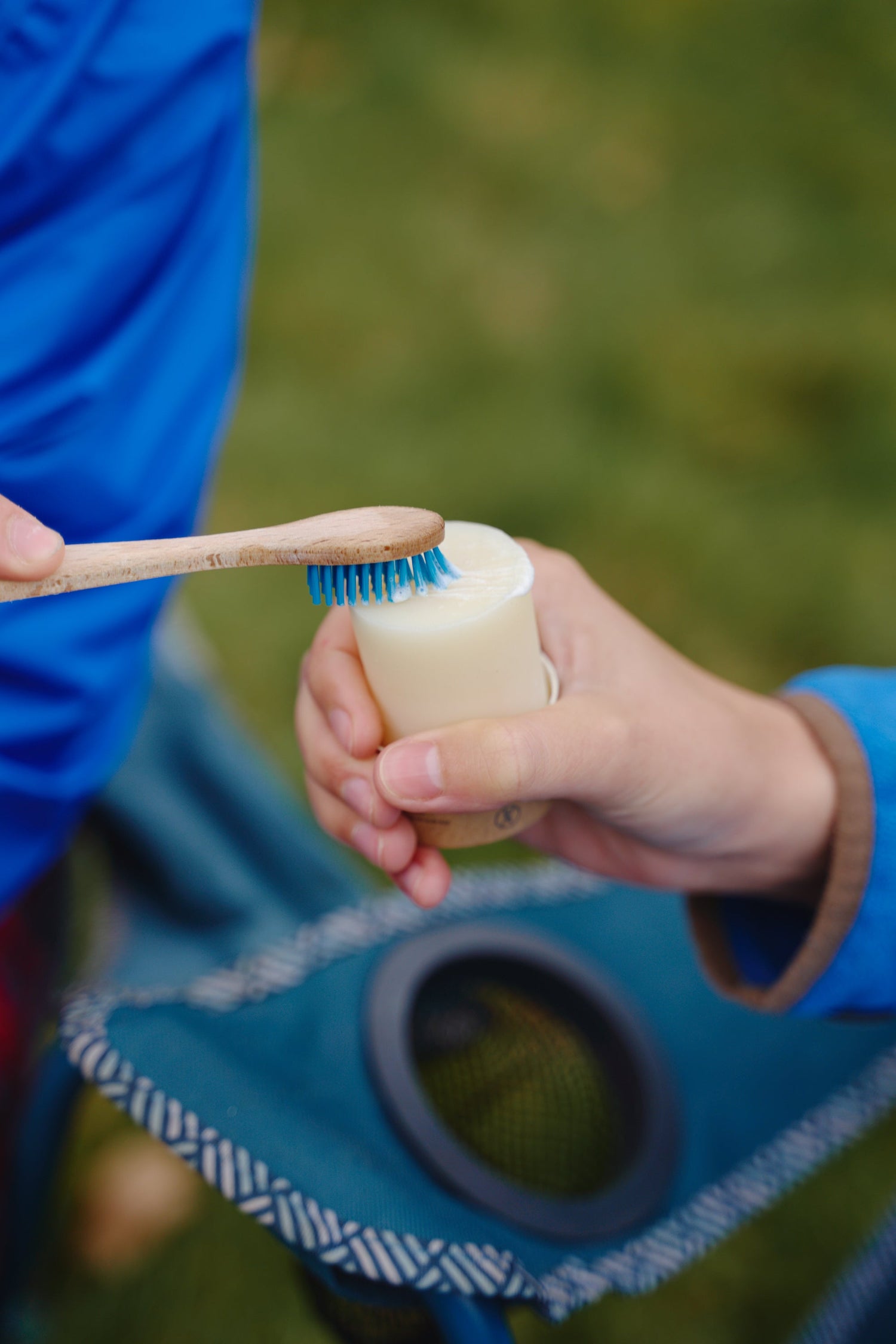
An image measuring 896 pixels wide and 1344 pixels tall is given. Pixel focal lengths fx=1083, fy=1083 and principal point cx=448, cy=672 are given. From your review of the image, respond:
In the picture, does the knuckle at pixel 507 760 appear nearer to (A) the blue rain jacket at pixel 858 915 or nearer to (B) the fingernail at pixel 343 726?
(B) the fingernail at pixel 343 726

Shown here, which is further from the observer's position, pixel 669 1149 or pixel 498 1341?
pixel 669 1149

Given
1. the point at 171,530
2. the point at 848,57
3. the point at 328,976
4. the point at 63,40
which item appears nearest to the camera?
the point at 63,40

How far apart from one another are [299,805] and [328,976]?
0.94 metres

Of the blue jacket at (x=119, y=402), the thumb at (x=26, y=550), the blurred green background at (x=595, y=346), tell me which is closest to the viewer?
the thumb at (x=26, y=550)

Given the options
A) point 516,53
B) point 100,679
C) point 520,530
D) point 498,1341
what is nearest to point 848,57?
point 516,53

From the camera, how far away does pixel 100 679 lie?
991 millimetres

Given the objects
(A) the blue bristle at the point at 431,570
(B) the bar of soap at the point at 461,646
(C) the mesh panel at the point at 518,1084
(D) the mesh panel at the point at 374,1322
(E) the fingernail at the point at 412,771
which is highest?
(A) the blue bristle at the point at 431,570

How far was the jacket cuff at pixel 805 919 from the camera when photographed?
862 millimetres

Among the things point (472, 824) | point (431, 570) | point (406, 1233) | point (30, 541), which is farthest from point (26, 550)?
point (406, 1233)

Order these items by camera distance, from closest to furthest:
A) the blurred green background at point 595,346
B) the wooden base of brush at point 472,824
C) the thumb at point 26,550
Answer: the thumb at point 26,550
the wooden base of brush at point 472,824
the blurred green background at point 595,346

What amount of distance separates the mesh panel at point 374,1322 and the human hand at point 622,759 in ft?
1.01

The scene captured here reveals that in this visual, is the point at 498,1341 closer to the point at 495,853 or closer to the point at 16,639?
the point at 16,639

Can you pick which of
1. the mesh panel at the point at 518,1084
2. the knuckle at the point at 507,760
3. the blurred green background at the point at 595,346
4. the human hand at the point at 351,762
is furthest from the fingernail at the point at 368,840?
the blurred green background at the point at 595,346

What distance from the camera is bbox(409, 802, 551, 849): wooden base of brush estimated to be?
0.76 meters
